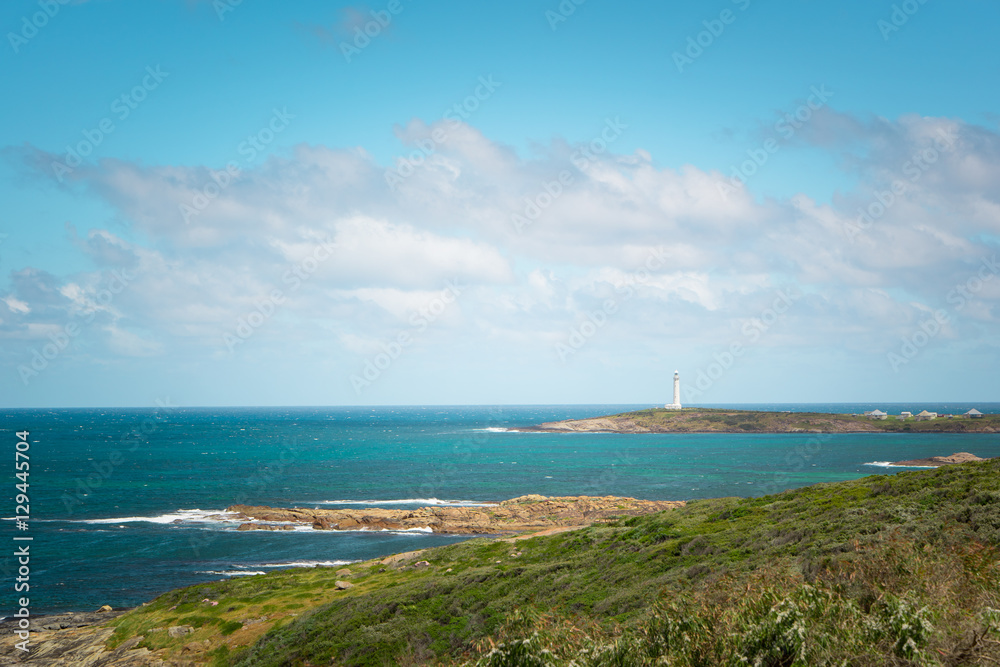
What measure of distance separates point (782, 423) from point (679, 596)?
17233 cm

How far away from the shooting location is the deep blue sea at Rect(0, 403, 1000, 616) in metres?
39.8

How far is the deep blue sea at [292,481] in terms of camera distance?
39812 mm

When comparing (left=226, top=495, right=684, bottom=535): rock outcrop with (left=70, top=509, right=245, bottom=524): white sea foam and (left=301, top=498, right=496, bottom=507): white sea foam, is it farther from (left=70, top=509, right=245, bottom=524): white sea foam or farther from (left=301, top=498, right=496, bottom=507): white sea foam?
(left=301, top=498, right=496, bottom=507): white sea foam

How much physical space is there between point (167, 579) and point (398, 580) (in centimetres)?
1746

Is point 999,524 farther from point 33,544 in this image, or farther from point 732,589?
point 33,544

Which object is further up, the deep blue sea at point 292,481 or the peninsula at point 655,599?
the peninsula at point 655,599

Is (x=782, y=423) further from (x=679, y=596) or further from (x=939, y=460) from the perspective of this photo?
(x=679, y=596)

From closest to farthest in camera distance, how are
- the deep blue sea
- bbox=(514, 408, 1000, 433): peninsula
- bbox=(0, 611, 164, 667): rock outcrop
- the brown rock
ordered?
bbox=(0, 611, 164, 667): rock outcrop, the brown rock, the deep blue sea, bbox=(514, 408, 1000, 433): peninsula

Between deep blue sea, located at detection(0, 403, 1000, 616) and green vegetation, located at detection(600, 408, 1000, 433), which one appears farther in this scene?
green vegetation, located at detection(600, 408, 1000, 433)

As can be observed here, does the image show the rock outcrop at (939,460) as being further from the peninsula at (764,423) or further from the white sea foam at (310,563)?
the white sea foam at (310,563)

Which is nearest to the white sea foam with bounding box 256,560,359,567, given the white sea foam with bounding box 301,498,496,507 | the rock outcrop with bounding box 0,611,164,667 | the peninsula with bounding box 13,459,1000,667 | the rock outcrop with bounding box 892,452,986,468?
the peninsula with bounding box 13,459,1000,667

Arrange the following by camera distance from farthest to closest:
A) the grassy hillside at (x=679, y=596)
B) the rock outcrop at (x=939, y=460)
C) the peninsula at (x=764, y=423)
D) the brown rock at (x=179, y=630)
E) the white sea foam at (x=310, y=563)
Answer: the peninsula at (x=764, y=423), the rock outcrop at (x=939, y=460), the white sea foam at (x=310, y=563), the brown rock at (x=179, y=630), the grassy hillside at (x=679, y=596)

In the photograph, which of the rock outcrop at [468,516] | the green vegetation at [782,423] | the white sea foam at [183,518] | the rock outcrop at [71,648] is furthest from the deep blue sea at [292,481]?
the green vegetation at [782,423]

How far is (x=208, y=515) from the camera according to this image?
2206 inches
